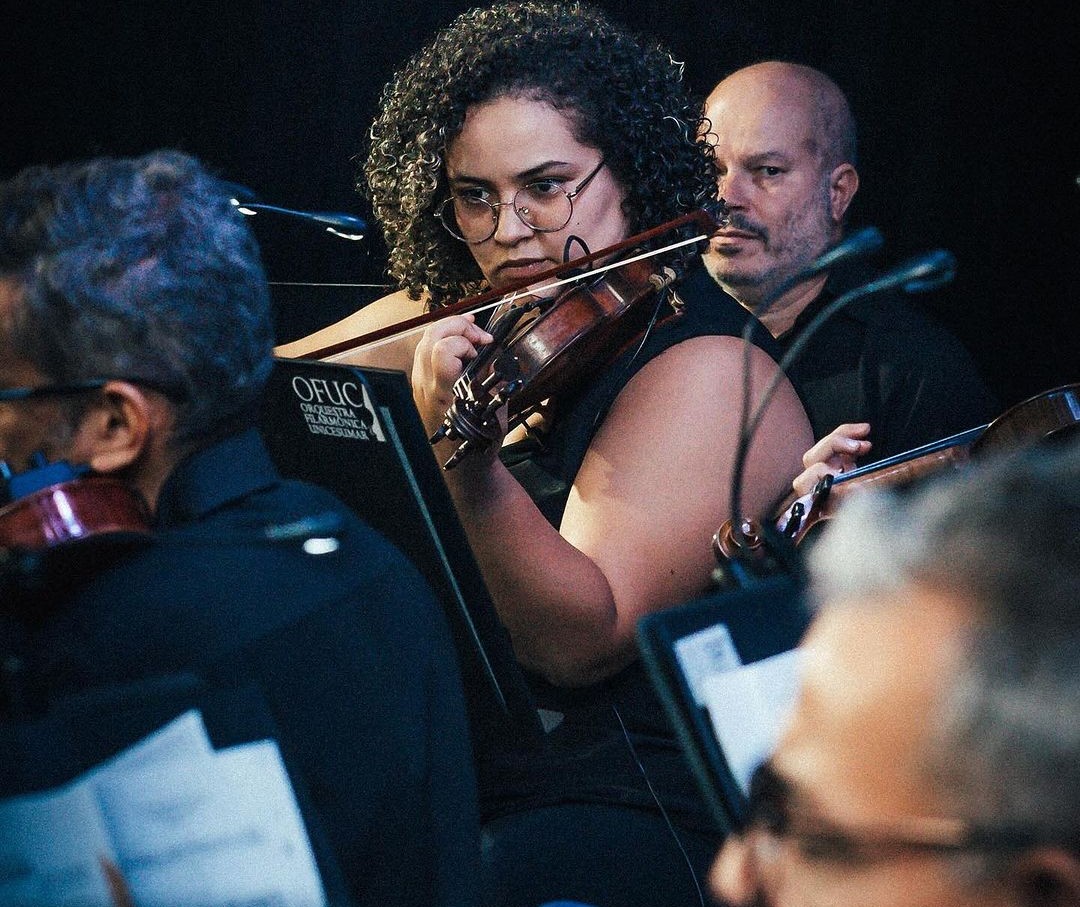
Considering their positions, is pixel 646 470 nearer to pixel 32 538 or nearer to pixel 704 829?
pixel 704 829

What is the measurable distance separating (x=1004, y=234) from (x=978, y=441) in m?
1.23

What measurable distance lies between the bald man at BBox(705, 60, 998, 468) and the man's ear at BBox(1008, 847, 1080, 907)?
2076mm

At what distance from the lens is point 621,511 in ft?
5.99

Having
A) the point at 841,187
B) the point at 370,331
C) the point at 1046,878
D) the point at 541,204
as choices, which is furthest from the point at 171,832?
the point at 841,187

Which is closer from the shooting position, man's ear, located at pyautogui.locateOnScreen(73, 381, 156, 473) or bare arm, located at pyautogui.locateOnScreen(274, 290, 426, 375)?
man's ear, located at pyautogui.locateOnScreen(73, 381, 156, 473)

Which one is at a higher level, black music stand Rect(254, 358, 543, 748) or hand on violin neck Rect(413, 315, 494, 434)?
hand on violin neck Rect(413, 315, 494, 434)

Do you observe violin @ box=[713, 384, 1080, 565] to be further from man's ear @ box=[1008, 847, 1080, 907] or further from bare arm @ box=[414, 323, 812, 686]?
man's ear @ box=[1008, 847, 1080, 907]

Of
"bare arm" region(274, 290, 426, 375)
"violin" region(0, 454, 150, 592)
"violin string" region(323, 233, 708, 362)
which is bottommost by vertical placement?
"violin" region(0, 454, 150, 592)

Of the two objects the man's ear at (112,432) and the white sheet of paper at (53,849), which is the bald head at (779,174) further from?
the white sheet of paper at (53,849)

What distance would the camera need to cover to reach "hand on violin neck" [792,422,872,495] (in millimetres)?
1927

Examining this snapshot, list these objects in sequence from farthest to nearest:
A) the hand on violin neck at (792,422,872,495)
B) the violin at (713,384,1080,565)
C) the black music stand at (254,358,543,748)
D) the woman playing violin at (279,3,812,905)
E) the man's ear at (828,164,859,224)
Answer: the man's ear at (828,164,859,224) → the hand on violin neck at (792,422,872,495) → the violin at (713,384,1080,565) → the woman playing violin at (279,3,812,905) → the black music stand at (254,358,543,748)

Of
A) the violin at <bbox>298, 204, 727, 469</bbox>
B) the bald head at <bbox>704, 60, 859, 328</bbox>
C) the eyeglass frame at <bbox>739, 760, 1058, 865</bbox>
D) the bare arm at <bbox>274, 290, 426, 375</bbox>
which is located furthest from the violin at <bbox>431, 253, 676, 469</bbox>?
the bald head at <bbox>704, 60, 859, 328</bbox>

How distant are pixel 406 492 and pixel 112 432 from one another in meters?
0.38

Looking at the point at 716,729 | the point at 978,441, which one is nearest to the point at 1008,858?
the point at 716,729
